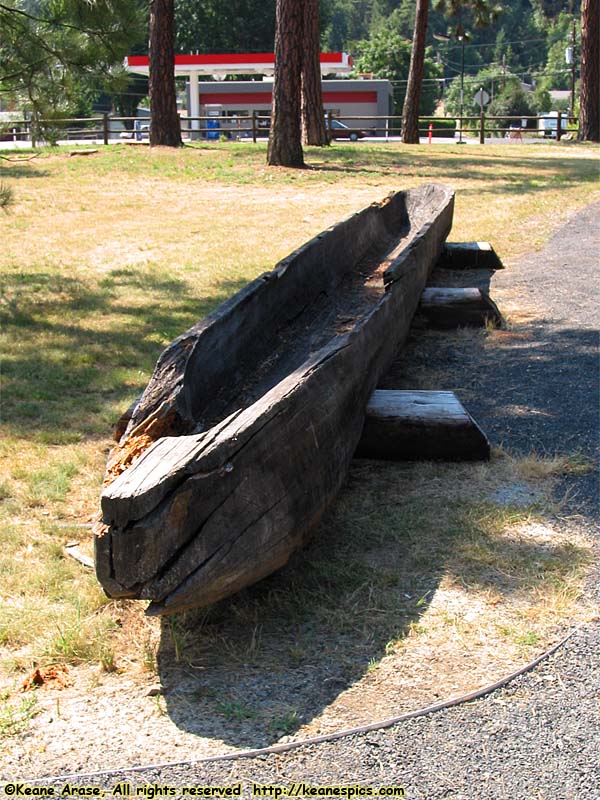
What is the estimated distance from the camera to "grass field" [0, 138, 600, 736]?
329 centimetres

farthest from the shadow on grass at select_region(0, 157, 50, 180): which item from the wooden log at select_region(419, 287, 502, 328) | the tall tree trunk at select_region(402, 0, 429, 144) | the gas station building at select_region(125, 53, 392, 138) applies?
the gas station building at select_region(125, 53, 392, 138)

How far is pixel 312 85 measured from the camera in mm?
22438

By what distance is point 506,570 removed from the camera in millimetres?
3602

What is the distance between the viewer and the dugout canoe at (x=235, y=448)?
276 centimetres

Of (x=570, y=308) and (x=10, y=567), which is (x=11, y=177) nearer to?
(x=570, y=308)

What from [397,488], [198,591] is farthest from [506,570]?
[198,591]

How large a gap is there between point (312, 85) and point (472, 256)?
13.8 meters

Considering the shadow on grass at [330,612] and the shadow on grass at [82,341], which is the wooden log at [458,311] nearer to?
the shadow on grass at [82,341]

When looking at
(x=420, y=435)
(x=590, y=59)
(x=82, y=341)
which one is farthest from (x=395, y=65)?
(x=420, y=435)

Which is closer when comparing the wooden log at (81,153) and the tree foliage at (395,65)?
the wooden log at (81,153)

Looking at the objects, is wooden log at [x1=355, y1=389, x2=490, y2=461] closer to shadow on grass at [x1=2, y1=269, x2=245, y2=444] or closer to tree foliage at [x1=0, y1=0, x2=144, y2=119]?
shadow on grass at [x1=2, y1=269, x2=245, y2=444]

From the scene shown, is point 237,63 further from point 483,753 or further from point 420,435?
point 483,753

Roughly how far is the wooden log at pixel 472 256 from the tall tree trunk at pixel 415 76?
1897 cm

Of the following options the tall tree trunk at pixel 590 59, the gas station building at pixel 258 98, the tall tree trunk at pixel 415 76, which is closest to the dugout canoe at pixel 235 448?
the tall tree trunk at pixel 415 76
